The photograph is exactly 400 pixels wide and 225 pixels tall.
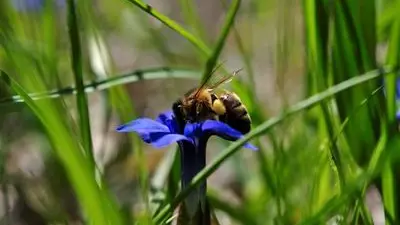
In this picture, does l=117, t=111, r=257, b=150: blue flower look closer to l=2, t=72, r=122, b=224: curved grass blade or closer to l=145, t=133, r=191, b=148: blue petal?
l=145, t=133, r=191, b=148: blue petal

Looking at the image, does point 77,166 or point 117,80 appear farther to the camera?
point 117,80

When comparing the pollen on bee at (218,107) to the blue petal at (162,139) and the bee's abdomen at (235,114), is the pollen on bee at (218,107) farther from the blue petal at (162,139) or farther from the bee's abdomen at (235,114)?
the blue petal at (162,139)

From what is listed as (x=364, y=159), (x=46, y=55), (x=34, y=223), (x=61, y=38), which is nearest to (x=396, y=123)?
(x=364, y=159)

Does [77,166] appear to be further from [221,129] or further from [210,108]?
[210,108]

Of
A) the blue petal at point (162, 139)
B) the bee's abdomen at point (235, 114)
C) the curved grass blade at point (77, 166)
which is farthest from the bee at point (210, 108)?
the curved grass blade at point (77, 166)

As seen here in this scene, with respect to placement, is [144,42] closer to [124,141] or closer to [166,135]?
[124,141]

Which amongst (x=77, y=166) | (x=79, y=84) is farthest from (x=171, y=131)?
(x=77, y=166)
